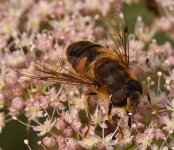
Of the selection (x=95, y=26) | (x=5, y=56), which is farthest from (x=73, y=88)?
(x=95, y=26)

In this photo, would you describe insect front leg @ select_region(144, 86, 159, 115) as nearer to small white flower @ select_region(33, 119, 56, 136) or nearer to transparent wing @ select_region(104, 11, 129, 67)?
transparent wing @ select_region(104, 11, 129, 67)

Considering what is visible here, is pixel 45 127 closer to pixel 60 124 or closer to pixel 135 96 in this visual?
pixel 60 124

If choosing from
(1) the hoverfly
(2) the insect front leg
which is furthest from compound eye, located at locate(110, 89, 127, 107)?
(2) the insect front leg

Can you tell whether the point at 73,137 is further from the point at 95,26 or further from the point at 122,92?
the point at 95,26

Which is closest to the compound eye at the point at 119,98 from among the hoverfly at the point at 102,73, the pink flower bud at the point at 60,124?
the hoverfly at the point at 102,73

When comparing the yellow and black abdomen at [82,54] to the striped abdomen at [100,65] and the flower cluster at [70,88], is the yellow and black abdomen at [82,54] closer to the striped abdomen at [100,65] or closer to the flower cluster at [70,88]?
the striped abdomen at [100,65]

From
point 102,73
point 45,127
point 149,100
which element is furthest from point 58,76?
point 149,100
